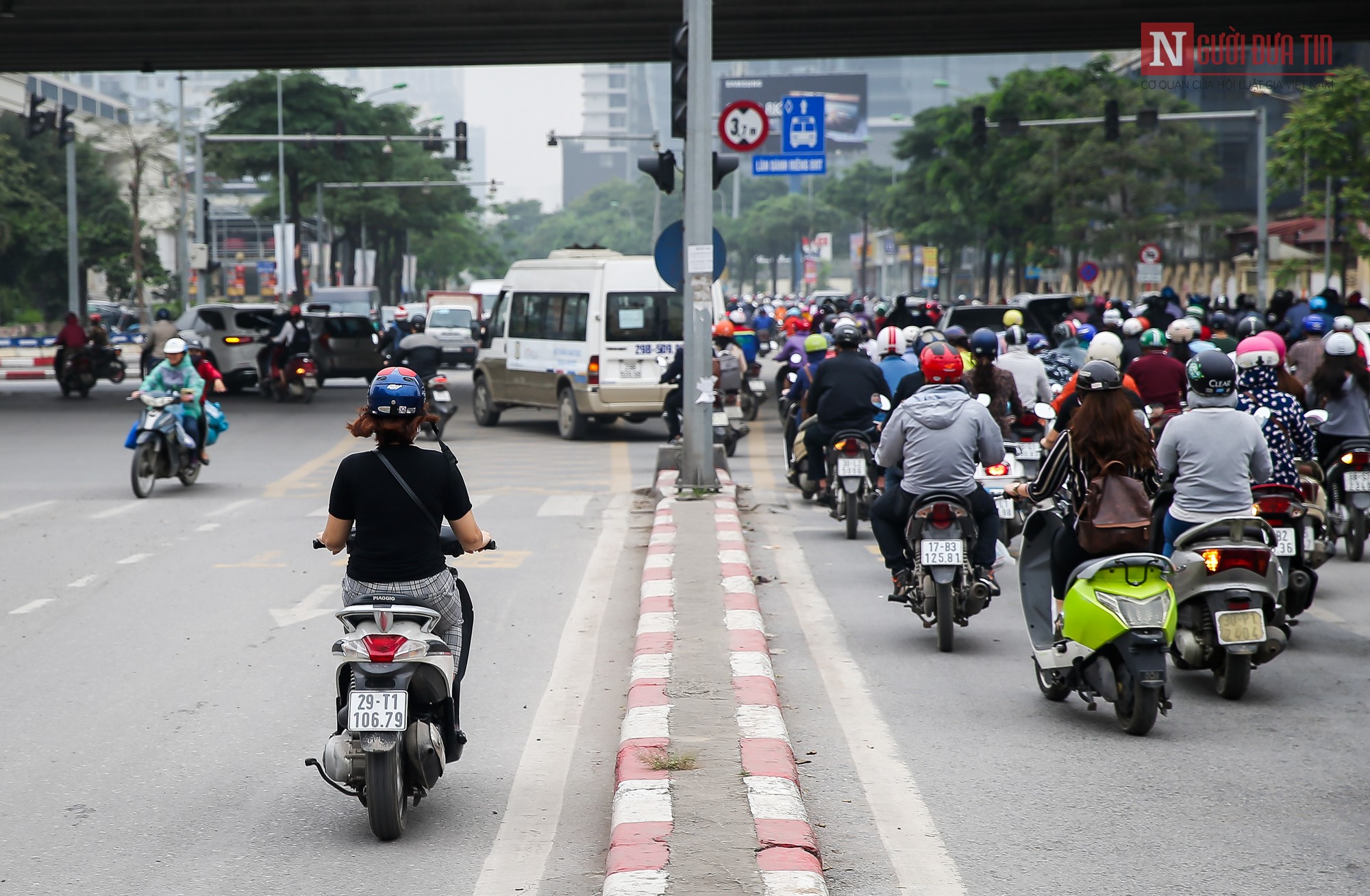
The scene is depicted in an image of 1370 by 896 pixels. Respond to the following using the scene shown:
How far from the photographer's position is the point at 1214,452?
7.55 m

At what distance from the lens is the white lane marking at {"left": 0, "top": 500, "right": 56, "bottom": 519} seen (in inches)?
559

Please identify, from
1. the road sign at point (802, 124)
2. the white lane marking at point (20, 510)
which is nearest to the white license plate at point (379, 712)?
the white lane marking at point (20, 510)

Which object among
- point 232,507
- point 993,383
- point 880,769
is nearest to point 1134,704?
point 880,769

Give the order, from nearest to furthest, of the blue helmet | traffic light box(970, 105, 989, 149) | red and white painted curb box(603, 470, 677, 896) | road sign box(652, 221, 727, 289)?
red and white painted curb box(603, 470, 677, 896)
the blue helmet
road sign box(652, 221, 727, 289)
traffic light box(970, 105, 989, 149)

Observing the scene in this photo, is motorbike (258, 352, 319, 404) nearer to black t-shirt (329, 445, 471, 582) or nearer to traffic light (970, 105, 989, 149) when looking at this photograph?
traffic light (970, 105, 989, 149)

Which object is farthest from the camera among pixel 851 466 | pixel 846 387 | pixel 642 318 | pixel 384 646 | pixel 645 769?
pixel 642 318

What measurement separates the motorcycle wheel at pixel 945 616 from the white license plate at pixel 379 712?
3.90m

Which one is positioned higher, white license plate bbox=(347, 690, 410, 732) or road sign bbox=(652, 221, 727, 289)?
road sign bbox=(652, 221, 727, 289)

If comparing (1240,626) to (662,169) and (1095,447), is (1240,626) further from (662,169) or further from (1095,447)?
(662,169)

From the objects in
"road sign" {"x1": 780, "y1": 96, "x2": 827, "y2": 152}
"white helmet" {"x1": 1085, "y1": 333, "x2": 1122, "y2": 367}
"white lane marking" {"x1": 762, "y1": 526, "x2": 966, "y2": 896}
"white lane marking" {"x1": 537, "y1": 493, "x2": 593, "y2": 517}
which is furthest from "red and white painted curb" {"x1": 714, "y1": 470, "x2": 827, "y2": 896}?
"road sign" {"x1": 780, "y1": 96, "x2": 827, "y2": 152}

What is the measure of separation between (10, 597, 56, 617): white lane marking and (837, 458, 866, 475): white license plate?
560 cm

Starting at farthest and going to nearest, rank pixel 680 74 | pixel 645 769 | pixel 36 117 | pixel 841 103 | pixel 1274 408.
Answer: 1. pixel 841 103
2. pixel 36 117
3. pixel 680 74
4. pixel 1274 408
5. pixel 645 769

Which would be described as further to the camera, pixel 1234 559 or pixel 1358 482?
pixel 1358 482

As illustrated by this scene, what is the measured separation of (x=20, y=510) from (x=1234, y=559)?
10792 millimetres
